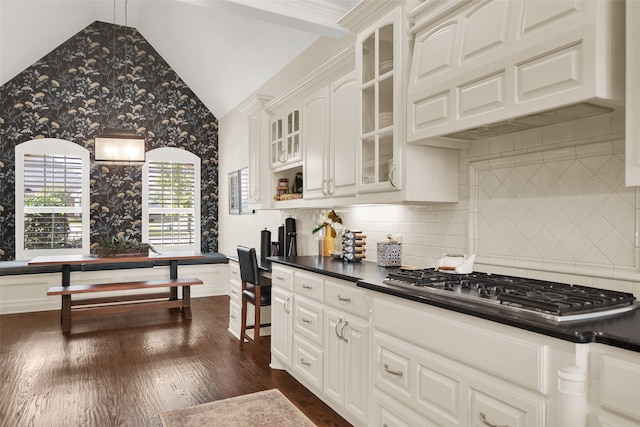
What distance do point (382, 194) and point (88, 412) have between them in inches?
92.5

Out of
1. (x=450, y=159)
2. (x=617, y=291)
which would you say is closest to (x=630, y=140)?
(x=617, y=291)

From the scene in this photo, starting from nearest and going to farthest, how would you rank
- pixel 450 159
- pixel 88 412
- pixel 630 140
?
pixel 630 140 < pixel 450 159 < pixel 88 412

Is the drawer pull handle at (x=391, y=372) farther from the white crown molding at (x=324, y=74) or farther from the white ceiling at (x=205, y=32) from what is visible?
the white ceiling at (x=205, y=32)

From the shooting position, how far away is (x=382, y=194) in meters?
2.74

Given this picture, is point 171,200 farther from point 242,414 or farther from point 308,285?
point 242,414

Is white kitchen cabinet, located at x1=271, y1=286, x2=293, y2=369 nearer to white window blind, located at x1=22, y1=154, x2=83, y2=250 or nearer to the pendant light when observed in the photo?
the pendant light

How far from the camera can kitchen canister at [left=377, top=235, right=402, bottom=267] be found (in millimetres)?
3066

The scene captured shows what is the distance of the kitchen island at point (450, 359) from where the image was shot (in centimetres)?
132

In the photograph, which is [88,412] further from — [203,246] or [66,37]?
[66,37]

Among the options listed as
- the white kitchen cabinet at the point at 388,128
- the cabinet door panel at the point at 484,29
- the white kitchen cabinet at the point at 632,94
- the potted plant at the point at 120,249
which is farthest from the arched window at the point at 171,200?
the white kitchen cabinet at the point at 632,94

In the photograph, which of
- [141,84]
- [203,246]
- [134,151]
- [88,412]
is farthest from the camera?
[203,246]

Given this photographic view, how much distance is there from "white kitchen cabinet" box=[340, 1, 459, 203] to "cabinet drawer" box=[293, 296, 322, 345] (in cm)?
80

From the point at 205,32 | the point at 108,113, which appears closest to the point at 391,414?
the point at 205,32

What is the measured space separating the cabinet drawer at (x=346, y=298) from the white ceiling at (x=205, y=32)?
7.59ft
